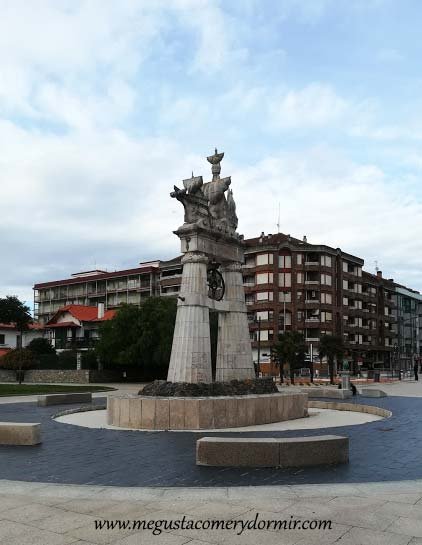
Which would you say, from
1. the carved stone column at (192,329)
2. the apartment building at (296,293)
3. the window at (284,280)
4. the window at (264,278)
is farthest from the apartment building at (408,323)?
the carved stone column at (192,329)

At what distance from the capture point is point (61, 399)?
2230 cm

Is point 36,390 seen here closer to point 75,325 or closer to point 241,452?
point 241,452

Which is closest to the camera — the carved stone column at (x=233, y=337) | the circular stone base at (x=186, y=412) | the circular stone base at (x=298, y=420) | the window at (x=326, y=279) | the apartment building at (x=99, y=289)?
the circular stone base at (x=186, y=412)

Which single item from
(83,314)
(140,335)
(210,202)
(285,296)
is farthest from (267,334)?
(210,202)

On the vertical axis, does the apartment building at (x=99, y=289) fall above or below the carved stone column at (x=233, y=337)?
above

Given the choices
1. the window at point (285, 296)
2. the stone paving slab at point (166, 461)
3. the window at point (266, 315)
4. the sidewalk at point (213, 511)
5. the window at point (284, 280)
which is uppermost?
the window at point (284, 280)

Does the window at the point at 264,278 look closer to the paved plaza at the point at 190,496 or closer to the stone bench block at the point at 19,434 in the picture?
the paved plaza at the point at 190,496

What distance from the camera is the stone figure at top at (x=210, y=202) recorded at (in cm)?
1767

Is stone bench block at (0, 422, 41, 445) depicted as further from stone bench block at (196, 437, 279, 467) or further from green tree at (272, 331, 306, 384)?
green tree at (272, 331, 306, 384)

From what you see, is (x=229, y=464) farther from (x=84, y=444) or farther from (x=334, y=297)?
(x=334, y=297)

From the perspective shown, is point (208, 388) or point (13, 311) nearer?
point (208, 388)

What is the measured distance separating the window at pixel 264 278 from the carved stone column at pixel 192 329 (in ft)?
185

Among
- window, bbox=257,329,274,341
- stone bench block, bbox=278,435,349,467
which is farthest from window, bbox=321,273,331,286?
stone bench block, bbox=278,435,349,467

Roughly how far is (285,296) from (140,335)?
28.9 meters
